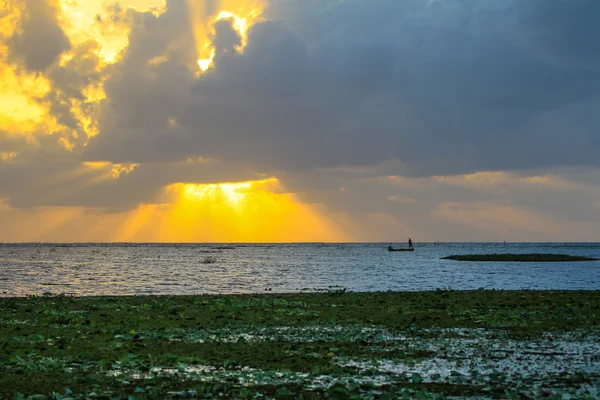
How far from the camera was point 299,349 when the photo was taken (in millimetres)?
20344

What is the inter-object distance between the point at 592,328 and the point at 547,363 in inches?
344

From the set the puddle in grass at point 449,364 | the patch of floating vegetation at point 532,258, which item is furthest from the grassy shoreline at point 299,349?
the patch of floating vegetation at point 532,258

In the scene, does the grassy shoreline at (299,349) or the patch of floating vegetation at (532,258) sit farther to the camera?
the patch of floating vegetation at (532,258)

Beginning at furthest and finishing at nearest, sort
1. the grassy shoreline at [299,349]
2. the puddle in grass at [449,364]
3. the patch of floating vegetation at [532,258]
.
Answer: the patch of floating vegetation at [532,258]
the puddle in grass at [449,364]
the grassy shoreline at [299,349]

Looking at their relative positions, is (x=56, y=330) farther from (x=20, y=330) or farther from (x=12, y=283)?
(x=12, y=283)

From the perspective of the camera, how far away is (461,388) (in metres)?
14.7

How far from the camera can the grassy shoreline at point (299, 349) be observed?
14.8 m

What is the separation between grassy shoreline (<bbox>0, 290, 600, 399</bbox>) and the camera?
48.5ft

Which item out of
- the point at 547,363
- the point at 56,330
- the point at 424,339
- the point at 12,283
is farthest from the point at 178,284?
the point at 547,363

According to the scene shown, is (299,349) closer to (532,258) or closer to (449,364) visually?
(449,364)

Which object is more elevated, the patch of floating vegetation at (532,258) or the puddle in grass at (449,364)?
the puddle in grass at (449,364)

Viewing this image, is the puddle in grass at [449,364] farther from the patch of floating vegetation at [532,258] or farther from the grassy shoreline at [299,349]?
the patch of floating vegetation at [532,258]

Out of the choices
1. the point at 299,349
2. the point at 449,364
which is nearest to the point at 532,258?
the point at 299,349

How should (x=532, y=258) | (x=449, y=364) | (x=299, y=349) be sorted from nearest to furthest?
1. (x=449, y=364)
2. (x=299, y=349)
3. (x=532, y=258)
